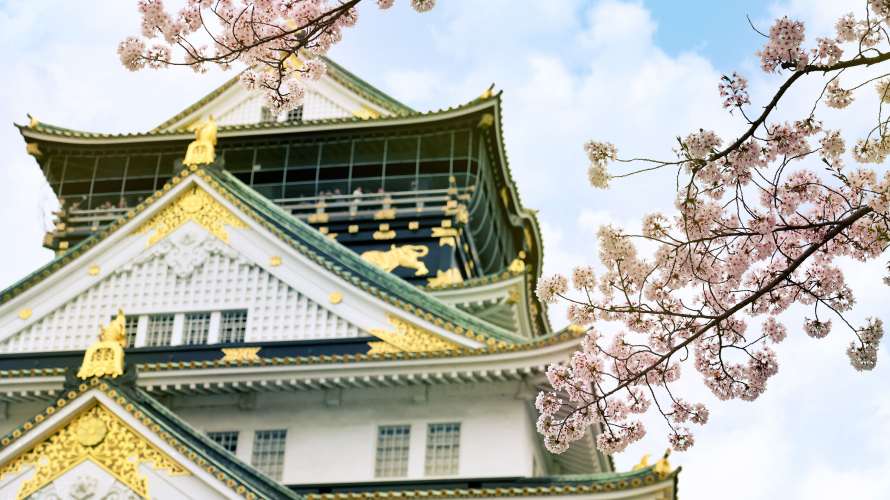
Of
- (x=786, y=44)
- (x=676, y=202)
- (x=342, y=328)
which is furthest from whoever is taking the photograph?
(x=342, y=328)

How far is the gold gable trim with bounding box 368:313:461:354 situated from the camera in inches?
647

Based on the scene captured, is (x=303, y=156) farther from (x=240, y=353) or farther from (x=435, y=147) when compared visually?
(x=240, y=353)

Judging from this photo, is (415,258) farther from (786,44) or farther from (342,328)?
(786,44)

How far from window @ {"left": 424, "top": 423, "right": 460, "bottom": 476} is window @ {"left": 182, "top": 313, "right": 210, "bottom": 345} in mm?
4604

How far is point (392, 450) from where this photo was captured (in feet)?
53.7

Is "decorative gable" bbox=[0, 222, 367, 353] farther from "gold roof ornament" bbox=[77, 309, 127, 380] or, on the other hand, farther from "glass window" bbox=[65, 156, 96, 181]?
"glass window" bbox=[65, 156, 96, 181]

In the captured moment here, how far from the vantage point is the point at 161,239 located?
18.9 m

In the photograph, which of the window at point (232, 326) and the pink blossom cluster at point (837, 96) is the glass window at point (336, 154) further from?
the pink blossom cluster at point (837, 96)

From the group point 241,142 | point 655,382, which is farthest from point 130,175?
point 655,382

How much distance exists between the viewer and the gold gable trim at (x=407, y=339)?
16.4 metres

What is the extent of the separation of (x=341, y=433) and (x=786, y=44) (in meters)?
11.1

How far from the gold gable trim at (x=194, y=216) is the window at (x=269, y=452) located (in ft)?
13.1

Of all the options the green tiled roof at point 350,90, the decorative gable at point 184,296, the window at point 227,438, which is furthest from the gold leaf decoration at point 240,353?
the green tiled roof at point 350,90

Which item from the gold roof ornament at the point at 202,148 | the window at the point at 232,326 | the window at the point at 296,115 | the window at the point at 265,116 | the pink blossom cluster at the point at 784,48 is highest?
the window at the point at 265,116
